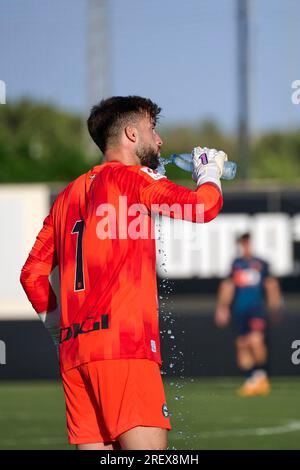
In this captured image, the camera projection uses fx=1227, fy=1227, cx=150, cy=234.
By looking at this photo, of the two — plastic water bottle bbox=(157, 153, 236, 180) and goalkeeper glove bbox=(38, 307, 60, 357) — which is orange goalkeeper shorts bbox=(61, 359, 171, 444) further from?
plastic water bottle bbox=(157, 153, 236, 180)

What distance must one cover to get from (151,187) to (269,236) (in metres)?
13.8

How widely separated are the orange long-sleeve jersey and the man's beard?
112 millimetres

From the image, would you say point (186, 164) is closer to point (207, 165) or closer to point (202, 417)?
point (207, 165)

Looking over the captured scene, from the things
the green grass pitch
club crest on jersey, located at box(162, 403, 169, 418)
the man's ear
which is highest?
the man's ear

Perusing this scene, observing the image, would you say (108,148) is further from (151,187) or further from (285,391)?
(285,391)

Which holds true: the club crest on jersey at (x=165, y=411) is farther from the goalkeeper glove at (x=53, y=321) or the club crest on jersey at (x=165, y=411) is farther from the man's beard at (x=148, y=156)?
the man's beard at (x=148, y=156)

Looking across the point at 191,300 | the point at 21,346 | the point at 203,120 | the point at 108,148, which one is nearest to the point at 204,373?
the point at 191,300

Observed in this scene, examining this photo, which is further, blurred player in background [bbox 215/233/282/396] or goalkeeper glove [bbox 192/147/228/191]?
blurred player in background [bbox 215/233/282/396]

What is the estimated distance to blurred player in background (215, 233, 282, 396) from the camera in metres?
17.5

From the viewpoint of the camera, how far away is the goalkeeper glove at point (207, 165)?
16.1 ft

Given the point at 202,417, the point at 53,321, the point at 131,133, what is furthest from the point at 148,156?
the point at 202,417

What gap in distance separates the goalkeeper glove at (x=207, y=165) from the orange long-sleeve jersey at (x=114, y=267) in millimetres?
72

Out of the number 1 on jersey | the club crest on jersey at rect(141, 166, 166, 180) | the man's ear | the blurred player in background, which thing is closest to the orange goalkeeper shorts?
the number 1 on jersey

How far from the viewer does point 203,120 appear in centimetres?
4431
